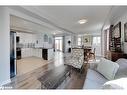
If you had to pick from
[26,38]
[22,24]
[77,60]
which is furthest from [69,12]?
[26,38]

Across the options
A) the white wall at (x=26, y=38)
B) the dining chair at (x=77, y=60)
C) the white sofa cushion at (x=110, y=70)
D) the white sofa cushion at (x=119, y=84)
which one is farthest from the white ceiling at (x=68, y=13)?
the white wall at (x=26, y=38)

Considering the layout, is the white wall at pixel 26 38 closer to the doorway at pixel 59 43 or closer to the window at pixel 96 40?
the doorway at pixel 59 43

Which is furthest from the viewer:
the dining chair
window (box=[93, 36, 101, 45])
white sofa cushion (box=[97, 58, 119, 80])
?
window (box=[93, 36, 101, 45])

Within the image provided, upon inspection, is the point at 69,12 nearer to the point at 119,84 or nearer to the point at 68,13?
the point at 68,13

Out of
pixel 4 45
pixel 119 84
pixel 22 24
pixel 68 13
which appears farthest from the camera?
pixel 22 24

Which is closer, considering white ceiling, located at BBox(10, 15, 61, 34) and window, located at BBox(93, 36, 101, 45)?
white ceiling, located at BBox(10, 15, 61, 34)

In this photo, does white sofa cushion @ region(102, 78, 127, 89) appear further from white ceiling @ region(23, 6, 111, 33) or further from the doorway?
the doorway

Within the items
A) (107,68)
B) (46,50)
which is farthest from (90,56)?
(107,68)

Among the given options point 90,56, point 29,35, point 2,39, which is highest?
point 29,35

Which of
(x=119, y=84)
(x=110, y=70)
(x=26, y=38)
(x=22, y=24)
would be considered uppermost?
(x=22, y=24)

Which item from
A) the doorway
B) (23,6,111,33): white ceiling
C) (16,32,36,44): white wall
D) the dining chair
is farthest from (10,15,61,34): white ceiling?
the doorway
